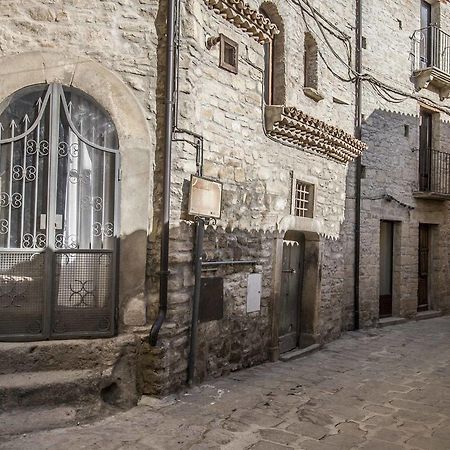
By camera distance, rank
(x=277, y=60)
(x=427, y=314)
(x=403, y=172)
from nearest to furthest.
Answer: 1. (x=277, y=60)
2. (x=403, y=172)
3. (x=427, y=314)

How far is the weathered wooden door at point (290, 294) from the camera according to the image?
24.5 feet

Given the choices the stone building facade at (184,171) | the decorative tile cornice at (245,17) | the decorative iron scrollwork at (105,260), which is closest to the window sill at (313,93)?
the stone building facade at (184,171)

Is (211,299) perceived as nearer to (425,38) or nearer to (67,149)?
(67,149)

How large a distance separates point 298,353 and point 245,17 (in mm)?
4528

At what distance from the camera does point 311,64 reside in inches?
320

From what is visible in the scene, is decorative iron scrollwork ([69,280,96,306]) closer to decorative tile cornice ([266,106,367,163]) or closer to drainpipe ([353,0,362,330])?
decorative tile cornice ([266,106,367,163])

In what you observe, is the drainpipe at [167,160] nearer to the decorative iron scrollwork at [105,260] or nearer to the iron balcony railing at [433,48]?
the decorative iron scrollwork at [105,260]

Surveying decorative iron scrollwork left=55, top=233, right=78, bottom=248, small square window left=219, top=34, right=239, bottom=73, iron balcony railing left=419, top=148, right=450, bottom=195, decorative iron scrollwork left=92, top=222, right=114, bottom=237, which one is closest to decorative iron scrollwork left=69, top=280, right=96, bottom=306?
decorative iron scrollwork left=55, top=233, right=78, bottom=248

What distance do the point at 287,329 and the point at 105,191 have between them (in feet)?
12.8

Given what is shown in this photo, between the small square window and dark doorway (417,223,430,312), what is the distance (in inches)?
293

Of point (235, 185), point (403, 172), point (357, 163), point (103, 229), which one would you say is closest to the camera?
point (103, 229)

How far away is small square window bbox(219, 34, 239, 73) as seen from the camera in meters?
5.72

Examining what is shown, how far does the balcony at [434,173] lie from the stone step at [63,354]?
8667 millimetres

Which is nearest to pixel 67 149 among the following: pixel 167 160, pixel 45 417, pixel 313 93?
pixel 167 160
